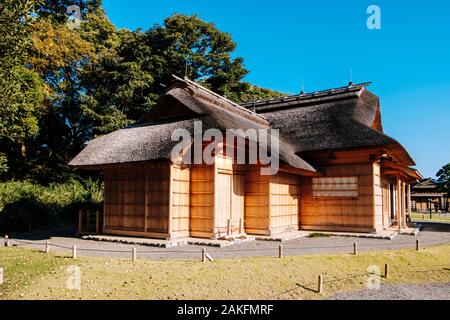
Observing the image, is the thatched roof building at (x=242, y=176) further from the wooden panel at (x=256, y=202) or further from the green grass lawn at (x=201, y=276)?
the green grass lawn at (x=201, y=276)

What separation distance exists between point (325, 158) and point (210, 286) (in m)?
11.3

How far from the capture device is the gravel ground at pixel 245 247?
1128cm

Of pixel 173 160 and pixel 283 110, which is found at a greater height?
pixel 283 110

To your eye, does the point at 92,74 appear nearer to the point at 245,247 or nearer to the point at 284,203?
the point at 284,203

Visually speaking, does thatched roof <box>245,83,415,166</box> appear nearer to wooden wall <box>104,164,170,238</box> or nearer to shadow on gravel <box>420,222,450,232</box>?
shadow on gravel <box>420,222,450,232</box>

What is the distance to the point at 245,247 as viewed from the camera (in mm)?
12695

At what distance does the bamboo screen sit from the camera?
17.2m

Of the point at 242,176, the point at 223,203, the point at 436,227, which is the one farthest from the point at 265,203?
the point at 436,227

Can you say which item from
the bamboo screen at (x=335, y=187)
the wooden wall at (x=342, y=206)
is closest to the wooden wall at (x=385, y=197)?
the wooden wall at (x=342, y=206)

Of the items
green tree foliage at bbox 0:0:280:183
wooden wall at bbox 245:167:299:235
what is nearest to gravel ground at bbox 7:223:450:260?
wooden wall at bbox 245:167:299:235

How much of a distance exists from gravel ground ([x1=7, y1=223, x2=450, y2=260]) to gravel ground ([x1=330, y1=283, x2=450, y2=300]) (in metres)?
2.54

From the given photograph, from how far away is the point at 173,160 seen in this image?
42.8 feet

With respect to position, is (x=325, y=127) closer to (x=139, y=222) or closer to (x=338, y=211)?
(x=338, y=211)

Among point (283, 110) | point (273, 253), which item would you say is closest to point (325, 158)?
point (283, 110)
